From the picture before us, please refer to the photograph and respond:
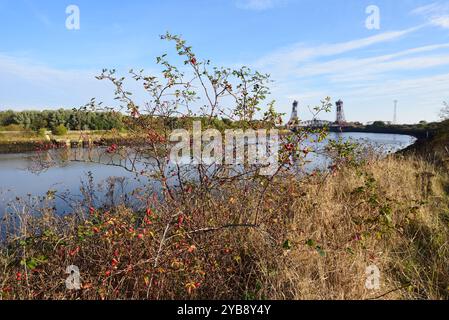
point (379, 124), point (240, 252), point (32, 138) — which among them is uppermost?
point (379, 124)

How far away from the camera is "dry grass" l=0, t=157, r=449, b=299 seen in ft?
→ 11.4

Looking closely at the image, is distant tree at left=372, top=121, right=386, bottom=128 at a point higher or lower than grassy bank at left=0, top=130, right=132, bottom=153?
higher

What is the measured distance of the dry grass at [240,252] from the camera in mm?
3469

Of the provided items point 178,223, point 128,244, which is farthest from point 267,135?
point 128,244

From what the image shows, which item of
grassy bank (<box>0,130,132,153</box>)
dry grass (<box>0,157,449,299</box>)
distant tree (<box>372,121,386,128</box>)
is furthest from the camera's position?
distant tree (<box>372,121,386,128</box>)

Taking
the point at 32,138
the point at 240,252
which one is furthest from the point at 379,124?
the point at 240,252

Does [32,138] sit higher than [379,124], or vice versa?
[379,124]

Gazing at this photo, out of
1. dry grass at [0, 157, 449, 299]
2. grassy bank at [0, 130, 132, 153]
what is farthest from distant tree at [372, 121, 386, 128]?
dry grass at [0, 157, 449, 299]

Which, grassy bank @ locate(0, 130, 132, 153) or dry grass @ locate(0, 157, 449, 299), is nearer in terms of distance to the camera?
dry grass @ locate(0, 157, 449, 299)

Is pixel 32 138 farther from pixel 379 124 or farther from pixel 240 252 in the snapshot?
pixel 379 124

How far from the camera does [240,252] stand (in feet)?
14.1

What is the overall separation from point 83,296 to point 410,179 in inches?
272

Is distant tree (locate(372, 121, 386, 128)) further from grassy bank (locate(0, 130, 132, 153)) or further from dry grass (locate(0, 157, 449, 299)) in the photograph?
dry grass (locate(0, 157, 449, 299))

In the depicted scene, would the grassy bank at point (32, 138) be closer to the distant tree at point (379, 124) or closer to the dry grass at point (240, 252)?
the dry grass at point (240, 252)
